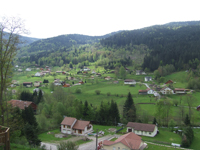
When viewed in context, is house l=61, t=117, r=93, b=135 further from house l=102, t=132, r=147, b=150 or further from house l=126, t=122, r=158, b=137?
house l=102, t=132, r=147, b=150

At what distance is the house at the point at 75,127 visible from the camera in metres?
33.4

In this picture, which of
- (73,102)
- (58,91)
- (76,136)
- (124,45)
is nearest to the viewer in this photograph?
(76,136)

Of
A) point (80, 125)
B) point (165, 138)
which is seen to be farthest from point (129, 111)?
point (80, 125)

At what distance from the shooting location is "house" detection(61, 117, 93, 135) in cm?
3338

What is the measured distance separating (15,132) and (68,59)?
488 ft

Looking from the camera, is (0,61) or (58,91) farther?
(58,91)

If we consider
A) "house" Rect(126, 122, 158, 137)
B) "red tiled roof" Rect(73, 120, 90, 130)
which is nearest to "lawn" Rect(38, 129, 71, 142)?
"red tiled roof" Rect(73, 120, 90, 130)

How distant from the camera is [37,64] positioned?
156 meters

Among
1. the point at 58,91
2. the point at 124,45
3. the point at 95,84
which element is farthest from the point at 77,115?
the point at 124,45

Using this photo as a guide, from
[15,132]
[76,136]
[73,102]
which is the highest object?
[15,132]

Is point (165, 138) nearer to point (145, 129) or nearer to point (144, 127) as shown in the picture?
point (145, 129)

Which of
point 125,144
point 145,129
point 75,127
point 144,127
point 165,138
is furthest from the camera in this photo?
point 75,127

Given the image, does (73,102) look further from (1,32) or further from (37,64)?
(37,64)

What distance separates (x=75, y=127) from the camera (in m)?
34.1
